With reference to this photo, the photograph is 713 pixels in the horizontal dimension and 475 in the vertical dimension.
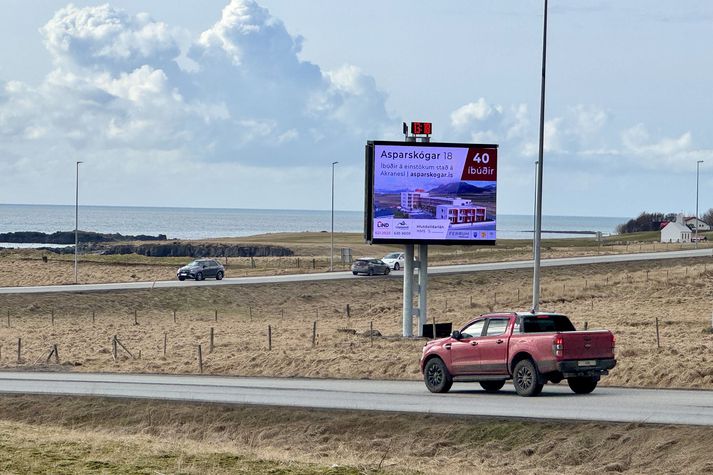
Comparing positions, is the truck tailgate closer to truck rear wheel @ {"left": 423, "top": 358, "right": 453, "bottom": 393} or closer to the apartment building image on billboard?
truck rear wheel @ {"left": 423, "top": 358, "right": 453, "bottom": 393}

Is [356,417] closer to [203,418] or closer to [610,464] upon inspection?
[203,418]

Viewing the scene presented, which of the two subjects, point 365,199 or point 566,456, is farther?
point 365,199

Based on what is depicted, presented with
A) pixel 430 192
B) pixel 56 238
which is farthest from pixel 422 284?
pixel 56 238

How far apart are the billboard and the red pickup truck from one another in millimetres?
13337

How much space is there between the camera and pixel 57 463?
56.1ft

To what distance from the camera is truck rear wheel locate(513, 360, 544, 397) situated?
24.9 m

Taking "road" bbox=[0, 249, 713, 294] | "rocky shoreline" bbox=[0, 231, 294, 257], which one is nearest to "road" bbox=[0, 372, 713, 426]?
"road" bbox=[0, 249, 713, 294]

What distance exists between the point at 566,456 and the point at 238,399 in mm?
9622

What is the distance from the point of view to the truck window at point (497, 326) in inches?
1010

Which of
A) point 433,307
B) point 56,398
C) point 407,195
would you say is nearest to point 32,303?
point 433,307

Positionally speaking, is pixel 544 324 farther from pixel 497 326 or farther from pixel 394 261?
pixel 394 261

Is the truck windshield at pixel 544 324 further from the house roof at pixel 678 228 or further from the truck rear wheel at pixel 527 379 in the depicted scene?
the house roof at pixel 678 228

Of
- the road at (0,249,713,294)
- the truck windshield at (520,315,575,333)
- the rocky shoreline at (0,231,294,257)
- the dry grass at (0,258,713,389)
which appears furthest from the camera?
the rocky shoreline at (0,231,294,257)

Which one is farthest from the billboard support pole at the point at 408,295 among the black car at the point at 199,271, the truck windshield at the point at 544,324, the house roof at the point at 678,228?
the house roof at the point at 678,228
